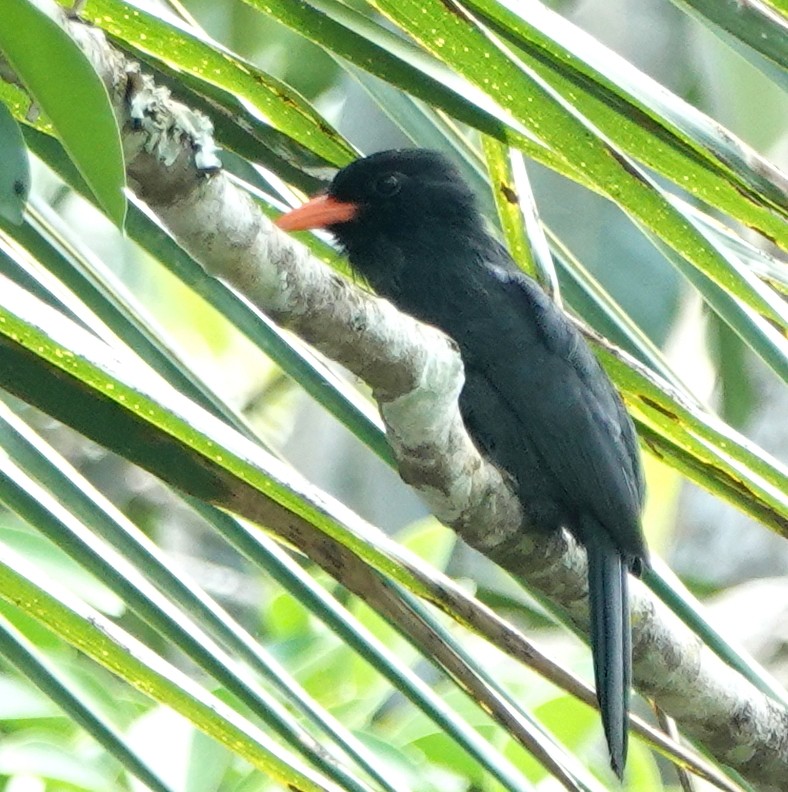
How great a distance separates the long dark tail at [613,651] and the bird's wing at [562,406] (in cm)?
41

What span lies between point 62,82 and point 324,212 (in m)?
2.18

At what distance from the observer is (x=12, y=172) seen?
1.96 ft

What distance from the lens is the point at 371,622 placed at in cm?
246

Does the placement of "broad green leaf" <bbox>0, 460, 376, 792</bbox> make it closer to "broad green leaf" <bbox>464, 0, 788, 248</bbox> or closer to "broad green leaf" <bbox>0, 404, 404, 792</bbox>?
"broad green leaf" <bbox>0, 404, 404, 792</bbox>

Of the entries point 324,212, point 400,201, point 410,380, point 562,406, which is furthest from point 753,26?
point 400,201

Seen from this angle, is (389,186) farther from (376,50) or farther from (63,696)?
(63,696)

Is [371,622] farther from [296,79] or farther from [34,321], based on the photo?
[34,321]

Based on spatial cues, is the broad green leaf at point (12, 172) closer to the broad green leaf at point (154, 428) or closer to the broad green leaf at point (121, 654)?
the broad green leaf at point (154, 428)

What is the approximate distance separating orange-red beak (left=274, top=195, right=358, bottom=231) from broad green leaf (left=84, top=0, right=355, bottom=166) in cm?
121

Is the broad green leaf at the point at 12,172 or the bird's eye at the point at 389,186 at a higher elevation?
the broad green leaf at the point at 12,172

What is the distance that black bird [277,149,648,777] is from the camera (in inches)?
95.0

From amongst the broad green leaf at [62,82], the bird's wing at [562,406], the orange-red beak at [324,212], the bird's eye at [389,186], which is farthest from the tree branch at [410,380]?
the bird's eye at [389,186]

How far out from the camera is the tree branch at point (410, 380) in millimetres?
853

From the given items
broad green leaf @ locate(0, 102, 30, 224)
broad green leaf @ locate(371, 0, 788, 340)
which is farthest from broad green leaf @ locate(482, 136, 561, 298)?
broad green leaf @ locate(0, 102, 30, 224)
